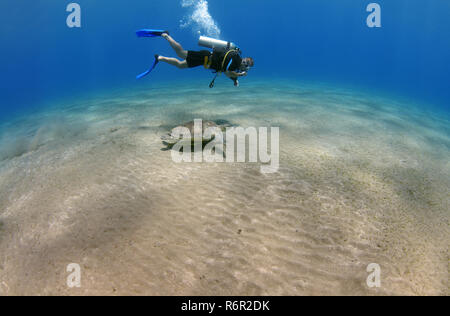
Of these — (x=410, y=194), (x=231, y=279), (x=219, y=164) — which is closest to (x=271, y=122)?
(x=219, y=164)

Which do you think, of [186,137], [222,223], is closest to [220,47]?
[186,137]

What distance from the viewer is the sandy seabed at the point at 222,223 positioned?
2.90 metres

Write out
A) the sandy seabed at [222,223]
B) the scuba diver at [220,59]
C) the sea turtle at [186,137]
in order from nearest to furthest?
the sandy seabed at [222,223]
the sea turtle at [186,137]
the scuba diver at [220,59]

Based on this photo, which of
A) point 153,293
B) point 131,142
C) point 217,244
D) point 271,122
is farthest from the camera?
point 271,122

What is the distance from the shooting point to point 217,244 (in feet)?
11.1

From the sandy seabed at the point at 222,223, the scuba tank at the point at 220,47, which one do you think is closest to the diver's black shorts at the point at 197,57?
the scuba tank at the point at 220,47

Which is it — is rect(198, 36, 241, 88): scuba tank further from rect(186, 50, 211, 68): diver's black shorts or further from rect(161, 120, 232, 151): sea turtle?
rect(161, 120, 232, 151): sea turtle

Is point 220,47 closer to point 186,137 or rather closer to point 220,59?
Answer: point 220,59

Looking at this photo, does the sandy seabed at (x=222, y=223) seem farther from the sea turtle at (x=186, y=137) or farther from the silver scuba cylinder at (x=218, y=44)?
the silver scuba cylinder at (x=218, y=44)

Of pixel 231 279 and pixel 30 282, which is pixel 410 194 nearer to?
pixel 231 279

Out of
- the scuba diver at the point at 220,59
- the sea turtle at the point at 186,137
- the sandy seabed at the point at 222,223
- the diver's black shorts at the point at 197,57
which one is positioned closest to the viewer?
the sandy seabed at the point at 222,223

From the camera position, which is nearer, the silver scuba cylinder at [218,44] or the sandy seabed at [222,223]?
the sandy seabed at [222,223]

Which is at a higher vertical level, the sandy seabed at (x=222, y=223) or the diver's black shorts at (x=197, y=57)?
the diver's black shorts at (x=197, y=57)
